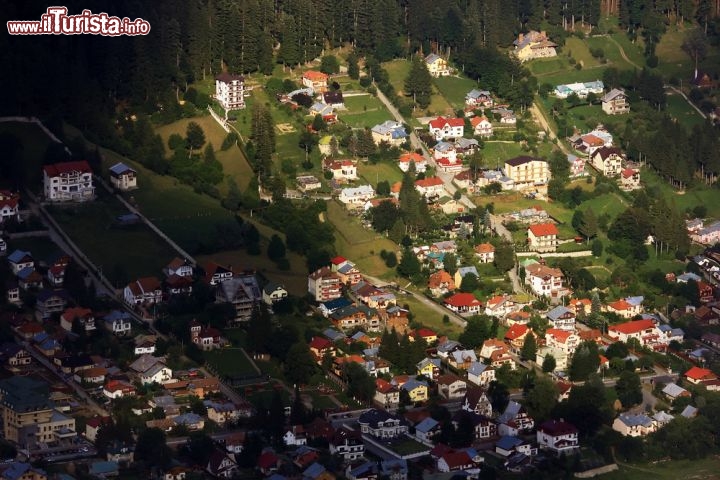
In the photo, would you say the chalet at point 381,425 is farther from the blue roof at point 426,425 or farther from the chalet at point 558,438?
the chalet at point 558,438

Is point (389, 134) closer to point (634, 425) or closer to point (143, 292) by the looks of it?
point (143, 292)

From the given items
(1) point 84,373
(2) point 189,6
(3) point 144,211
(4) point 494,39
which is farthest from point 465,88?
(1) point 84,373

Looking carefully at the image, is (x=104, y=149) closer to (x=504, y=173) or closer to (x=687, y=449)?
(x=504, y=173)

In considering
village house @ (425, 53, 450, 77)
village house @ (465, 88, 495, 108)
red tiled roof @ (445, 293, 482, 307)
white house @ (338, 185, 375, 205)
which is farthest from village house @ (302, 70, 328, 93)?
red tiled roof @ (445, 293, 482, 307)

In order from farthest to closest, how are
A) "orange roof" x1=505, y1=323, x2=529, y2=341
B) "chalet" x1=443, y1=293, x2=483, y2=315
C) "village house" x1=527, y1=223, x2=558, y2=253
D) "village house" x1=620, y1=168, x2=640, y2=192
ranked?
"village house" x1=620, y1=168, x2=640, y2=192 < "village house" x1=527, y1=223, x2=558, y2=253 < "chalet" x1=443, y1=293, x2=483, y2=315 < "orange roof" x1=505, y1=323, x2=529, y2=341

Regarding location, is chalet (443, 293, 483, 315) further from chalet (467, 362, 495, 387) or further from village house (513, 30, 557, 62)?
village house (513, 30, 557, 62)
